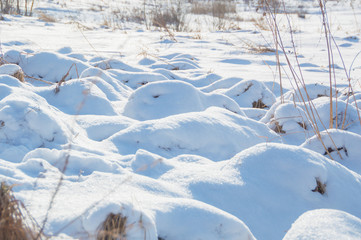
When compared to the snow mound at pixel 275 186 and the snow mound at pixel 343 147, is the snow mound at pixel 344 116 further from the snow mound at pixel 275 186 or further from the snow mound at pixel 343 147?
the snow mound at pixel 275 186

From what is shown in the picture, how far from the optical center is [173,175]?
1366mm

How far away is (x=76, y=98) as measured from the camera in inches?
84.7

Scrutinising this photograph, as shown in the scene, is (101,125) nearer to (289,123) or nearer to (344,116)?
(289,123)

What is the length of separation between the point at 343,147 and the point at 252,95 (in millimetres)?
1052

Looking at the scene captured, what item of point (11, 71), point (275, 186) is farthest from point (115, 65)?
point (275, 186)

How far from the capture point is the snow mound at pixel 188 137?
1677mm

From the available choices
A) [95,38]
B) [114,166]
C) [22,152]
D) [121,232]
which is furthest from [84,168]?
[95,38]

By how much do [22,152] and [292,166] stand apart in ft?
3.19

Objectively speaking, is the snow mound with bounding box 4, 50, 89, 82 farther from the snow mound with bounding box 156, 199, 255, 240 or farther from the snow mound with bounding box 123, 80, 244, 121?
the snow mound with bounding box 156, 199, 255, 240

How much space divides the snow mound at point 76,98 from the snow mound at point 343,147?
1.12m

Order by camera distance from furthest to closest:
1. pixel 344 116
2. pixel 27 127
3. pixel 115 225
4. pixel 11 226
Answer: pixel 344 116, pixel 27 127, pixel 115 225, pixel 11 226

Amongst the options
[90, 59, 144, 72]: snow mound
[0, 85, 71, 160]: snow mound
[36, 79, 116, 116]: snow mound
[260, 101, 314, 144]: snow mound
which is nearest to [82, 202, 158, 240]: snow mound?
[0, 85, 71, 160]: snow mound

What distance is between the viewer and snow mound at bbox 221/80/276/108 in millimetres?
2771

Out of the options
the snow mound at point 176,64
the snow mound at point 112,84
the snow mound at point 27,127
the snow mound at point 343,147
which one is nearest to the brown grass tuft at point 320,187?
the snow mound at point 343,147
